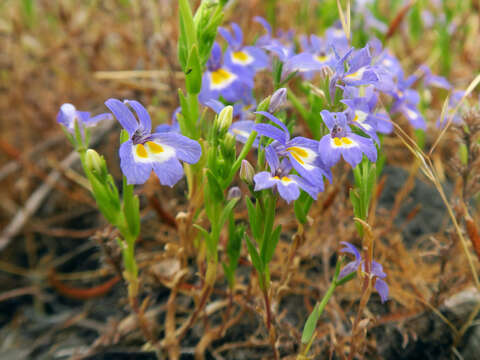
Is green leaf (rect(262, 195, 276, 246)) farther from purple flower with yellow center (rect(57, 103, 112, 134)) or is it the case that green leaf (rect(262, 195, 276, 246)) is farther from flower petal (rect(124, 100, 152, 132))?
purple flower with yellow center (rect(57, 103, 112, 134))

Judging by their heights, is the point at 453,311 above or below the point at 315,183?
below

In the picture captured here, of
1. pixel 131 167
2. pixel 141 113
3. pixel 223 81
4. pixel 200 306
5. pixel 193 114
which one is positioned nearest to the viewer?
pixel 131 167

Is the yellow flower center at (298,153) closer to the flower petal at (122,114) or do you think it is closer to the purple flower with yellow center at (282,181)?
the purple flower with yellow center at (282,181)

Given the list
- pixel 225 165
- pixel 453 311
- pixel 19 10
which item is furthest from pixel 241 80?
pixel 19 10

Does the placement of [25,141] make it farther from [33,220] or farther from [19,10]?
[19,10]

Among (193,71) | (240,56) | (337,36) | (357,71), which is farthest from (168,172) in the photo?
(337,36)

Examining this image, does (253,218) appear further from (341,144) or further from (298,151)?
(341,144)

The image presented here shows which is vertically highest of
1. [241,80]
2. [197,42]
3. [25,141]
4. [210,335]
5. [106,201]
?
[197,42]
